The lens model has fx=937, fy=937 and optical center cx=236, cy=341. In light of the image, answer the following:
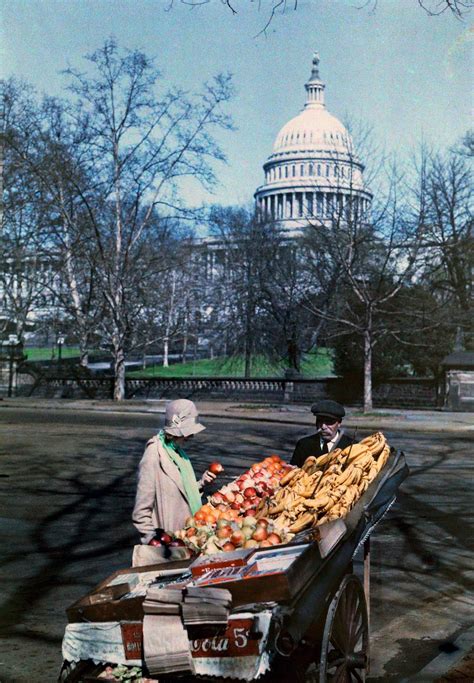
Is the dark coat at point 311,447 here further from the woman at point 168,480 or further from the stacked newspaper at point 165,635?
the stacked newspaper at point 165,635

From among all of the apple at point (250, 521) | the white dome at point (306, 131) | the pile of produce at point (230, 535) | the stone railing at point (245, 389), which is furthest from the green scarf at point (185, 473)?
the white dome at point (306, 131)

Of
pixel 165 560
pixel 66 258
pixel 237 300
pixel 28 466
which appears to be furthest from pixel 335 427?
pixel 237 300

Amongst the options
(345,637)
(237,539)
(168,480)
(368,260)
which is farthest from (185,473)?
(368,260)

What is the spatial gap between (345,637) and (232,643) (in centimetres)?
95

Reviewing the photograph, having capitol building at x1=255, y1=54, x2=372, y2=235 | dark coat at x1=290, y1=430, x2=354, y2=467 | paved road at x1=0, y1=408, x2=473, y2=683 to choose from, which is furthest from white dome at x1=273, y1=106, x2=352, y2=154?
dark coat at x1=290, y1=430, x2=354, y2=467

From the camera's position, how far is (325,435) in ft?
24.0

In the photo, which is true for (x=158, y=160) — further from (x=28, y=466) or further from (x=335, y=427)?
(x=335, y=427)

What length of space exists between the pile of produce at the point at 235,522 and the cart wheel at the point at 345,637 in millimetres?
476

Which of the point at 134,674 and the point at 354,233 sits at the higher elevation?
the point at 354,233

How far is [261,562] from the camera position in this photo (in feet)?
14.9

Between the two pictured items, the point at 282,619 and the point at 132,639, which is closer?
the point at 282,619

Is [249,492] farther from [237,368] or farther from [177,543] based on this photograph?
[237,368]

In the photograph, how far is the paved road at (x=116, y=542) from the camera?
22.8 ft

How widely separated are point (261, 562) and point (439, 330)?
35.2 m
